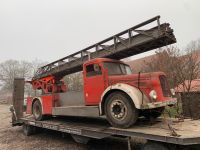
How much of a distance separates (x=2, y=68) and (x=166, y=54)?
51596 mm

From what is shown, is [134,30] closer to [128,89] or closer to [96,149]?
[128,89]

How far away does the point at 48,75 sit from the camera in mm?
A: 11523

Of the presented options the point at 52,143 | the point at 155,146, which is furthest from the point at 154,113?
the point at 52,143

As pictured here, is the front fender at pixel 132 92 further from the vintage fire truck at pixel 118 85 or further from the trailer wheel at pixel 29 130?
the trailer wheel at pixel 29 130

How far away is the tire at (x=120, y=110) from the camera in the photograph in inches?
257

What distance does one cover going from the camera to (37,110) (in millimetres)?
11477

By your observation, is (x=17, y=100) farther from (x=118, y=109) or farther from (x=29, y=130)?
(x=118, y=109)

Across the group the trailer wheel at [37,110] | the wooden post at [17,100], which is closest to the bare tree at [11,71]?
the wooden post at [17,100]

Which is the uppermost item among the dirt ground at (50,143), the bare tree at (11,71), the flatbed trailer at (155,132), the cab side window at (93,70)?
the bare tree at (11,71)

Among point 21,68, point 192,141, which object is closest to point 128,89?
point 192,141

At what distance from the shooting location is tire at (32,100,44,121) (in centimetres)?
1111

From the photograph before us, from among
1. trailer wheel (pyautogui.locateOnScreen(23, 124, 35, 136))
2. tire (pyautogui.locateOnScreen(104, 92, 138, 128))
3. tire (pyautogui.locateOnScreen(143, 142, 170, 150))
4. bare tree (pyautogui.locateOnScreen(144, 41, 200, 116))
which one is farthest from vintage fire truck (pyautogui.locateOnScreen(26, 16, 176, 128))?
bare tree (pyautogui.locateOnScreen(144, 41, 200, 116))

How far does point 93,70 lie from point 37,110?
4734 mm

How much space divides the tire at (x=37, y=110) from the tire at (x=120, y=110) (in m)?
4.92
